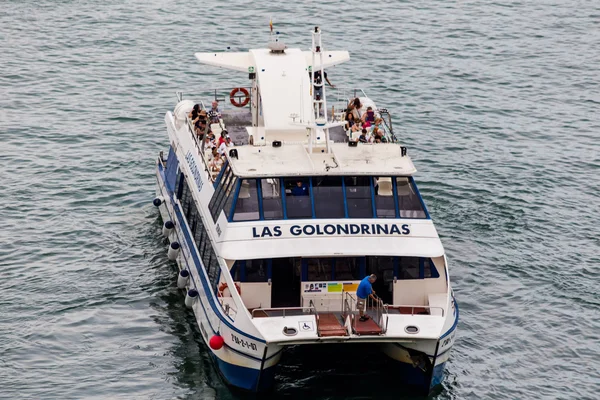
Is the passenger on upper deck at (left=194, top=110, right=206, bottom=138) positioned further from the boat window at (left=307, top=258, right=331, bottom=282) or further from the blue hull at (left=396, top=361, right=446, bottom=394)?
the blue hull at (left=396, top=361, right=446, bottom=394)

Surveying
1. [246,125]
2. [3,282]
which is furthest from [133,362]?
[246,125]

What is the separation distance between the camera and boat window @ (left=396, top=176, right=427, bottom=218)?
107 ft

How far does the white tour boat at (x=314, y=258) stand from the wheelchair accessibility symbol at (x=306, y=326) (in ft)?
0.17

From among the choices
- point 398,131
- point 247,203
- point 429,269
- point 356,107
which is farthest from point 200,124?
point 398,131

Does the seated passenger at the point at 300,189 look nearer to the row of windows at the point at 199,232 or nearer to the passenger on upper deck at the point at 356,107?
the row of windows at the point at 199,232

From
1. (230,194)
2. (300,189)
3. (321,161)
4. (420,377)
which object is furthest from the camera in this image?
(321,161)

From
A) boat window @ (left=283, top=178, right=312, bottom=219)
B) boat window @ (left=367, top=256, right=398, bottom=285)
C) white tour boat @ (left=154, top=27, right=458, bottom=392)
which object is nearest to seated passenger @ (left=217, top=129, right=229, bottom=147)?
white tour boat @ (left=154, top=27, right=458, bottom=392)

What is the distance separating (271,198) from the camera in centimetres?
3244

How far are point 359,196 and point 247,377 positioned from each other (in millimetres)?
6517

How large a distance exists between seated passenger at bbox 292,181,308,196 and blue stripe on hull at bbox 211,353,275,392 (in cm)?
548

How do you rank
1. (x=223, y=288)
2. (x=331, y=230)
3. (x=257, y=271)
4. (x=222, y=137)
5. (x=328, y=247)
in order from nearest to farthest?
(x=328, y=247), (x=331, y=230), (x=223, y=288), (x=257, y=271), (x=222, y=137)

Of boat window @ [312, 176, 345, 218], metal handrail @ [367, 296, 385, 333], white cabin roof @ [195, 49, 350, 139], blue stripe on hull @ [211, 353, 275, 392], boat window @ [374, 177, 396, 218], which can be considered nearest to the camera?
blue stripe on hull @ [211, 353, 275, 392]

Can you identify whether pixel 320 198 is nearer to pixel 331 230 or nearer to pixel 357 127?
pixel 331 230

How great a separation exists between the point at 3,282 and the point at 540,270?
18.9 m
